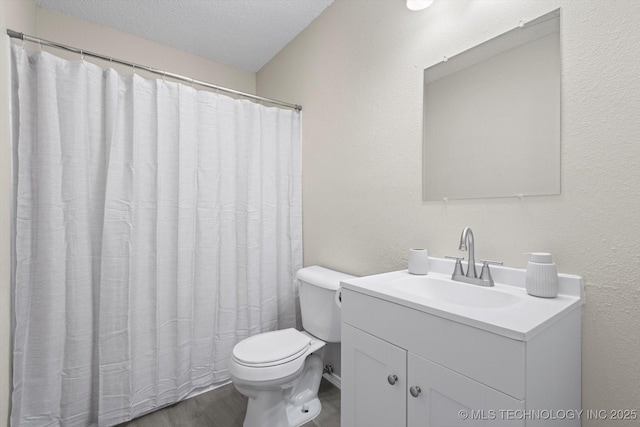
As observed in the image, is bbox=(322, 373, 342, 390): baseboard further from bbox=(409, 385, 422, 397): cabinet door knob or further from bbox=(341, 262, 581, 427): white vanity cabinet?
bbox=(409, 385, 422, 397): cabinet door knob

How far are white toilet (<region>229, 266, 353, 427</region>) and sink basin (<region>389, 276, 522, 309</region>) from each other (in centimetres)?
46

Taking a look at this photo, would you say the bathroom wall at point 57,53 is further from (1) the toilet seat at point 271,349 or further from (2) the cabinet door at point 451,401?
(2) the cabinet door at point 451,401

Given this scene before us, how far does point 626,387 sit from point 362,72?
5.60 feet

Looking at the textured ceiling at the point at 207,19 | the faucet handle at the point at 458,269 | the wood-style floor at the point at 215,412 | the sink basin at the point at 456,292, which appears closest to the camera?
the sink basin at the point at 456,292

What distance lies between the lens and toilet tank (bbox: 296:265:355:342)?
5.30ft

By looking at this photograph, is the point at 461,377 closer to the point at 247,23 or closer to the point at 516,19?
the point at 516,19

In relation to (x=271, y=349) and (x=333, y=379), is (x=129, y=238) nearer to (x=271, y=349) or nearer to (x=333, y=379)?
(x=271, y=349)

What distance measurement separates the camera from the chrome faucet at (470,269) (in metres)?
1.09

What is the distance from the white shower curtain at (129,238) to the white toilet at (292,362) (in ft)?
1.44

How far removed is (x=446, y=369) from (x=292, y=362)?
83 cm

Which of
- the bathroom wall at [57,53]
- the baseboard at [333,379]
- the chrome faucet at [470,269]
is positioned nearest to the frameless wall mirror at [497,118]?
the chrome faucet at [470,269]

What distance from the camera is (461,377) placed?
0.78 m

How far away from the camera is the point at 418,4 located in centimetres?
132

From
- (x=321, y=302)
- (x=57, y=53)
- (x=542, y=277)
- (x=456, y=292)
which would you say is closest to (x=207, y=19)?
(x=57, y=53)
